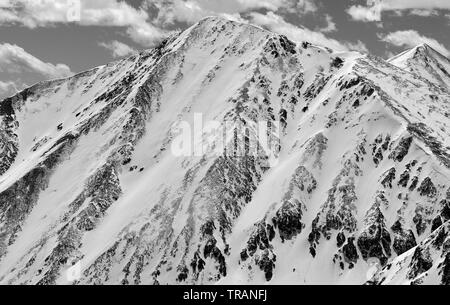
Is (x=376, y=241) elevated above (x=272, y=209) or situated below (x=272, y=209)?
below

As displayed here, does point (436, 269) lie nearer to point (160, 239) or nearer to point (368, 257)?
point (368, 257)

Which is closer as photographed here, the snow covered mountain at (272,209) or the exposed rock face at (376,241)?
the exposed rock face at (376,241)

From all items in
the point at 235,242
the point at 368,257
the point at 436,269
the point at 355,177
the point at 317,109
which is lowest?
the point at 436,269

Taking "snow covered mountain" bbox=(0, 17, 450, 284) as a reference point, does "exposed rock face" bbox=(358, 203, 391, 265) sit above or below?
below

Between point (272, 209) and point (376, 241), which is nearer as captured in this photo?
point (376, 241)

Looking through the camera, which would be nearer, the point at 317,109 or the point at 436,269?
the point at 436,269

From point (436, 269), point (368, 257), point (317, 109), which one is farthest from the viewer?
point (317, 109)

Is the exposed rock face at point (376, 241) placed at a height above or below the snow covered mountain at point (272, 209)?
below

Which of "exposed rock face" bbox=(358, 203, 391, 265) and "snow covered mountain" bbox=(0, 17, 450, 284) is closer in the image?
"exposed rock face" bbox=(358, 203, 391, 265)
